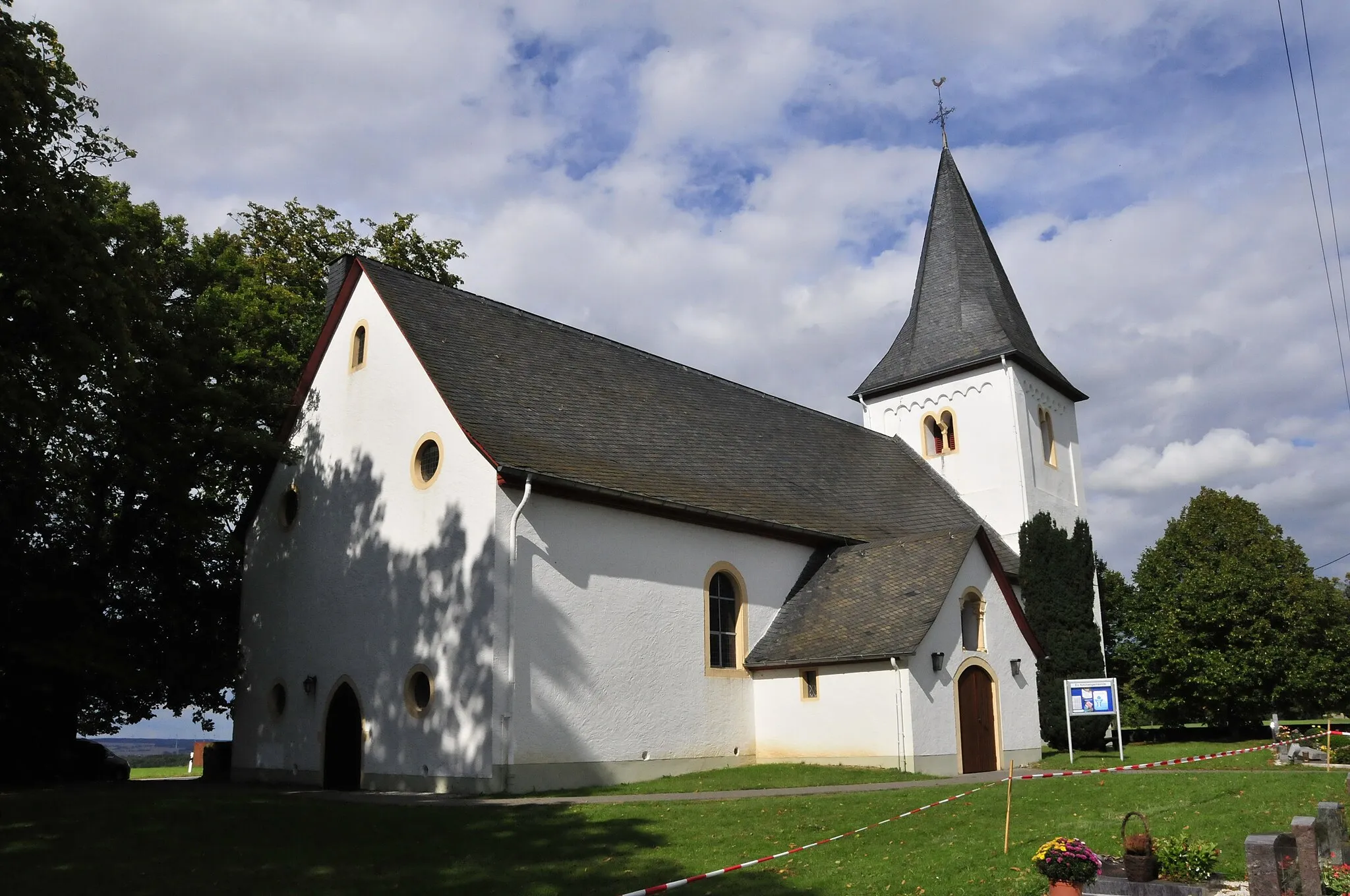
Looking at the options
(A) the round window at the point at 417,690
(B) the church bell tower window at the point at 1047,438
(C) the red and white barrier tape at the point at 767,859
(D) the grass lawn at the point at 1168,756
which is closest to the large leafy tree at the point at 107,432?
(A) the round window at the point at 417,690

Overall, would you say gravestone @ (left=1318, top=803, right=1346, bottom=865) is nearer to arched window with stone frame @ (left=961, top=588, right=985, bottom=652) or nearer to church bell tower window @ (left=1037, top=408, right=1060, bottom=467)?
arched window with stone frame @ (left=961, top=588, right=985, bottom=652)

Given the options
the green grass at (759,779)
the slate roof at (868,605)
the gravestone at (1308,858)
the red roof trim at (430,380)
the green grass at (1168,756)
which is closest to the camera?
the gravestone at (1308,858)

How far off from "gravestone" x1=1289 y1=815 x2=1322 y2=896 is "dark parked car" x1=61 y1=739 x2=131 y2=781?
20548 mm

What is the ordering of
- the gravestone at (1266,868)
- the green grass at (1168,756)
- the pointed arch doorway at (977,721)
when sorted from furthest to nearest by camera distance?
the pointed arch doorway at (977,721) < the green grass at (1168,756) < the gravestone at (1266,868)

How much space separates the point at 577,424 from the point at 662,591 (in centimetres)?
362

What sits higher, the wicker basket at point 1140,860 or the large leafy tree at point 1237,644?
the large leafy tree at point 1237,644

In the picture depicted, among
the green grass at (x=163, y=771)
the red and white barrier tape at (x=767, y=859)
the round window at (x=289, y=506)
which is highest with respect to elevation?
the round window at (x=289, y=506)

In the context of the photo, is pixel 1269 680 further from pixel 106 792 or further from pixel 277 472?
pixel 106 792

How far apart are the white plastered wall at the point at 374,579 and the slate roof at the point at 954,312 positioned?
18.5m

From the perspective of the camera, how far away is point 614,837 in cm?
1155

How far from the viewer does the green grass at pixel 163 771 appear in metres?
28.2

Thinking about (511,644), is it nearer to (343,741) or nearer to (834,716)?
(343,741)

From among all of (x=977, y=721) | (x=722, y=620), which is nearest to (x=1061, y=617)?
(x=977, y=721)

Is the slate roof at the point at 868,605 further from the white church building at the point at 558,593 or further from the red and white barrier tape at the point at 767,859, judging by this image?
the red and white barrier tape at the point at 767,859
